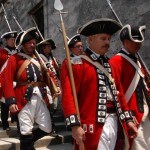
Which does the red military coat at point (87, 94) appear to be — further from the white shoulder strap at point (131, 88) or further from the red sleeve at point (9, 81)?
the red sleeve at point (9, 81)

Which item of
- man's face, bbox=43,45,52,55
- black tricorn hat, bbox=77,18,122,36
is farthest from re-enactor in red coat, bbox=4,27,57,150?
man's face, bbox=43,45,52,55

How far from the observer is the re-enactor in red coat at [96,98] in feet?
10.6

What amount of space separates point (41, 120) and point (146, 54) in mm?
2064

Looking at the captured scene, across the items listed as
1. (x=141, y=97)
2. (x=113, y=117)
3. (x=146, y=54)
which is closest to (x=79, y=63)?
(x=113, y=117)

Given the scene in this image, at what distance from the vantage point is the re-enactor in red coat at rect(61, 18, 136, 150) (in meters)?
3.23

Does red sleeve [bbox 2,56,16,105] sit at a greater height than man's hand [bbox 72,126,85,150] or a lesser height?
greater

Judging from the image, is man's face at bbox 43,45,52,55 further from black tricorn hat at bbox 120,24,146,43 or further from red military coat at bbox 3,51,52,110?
black tricorn hat at bbox 120,24,146,43

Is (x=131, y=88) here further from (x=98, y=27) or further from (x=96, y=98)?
(x=98, y=27)

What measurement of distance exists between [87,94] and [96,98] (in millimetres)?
95

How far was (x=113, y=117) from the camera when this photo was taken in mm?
3412

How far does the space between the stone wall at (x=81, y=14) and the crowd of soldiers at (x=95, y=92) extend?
1.06 metres

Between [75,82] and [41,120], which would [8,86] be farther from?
[75,82]

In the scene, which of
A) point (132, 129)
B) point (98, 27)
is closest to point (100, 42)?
point (98, 27)

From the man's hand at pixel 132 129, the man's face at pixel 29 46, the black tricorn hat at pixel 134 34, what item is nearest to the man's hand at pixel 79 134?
the man's hand at pixel 132 129
